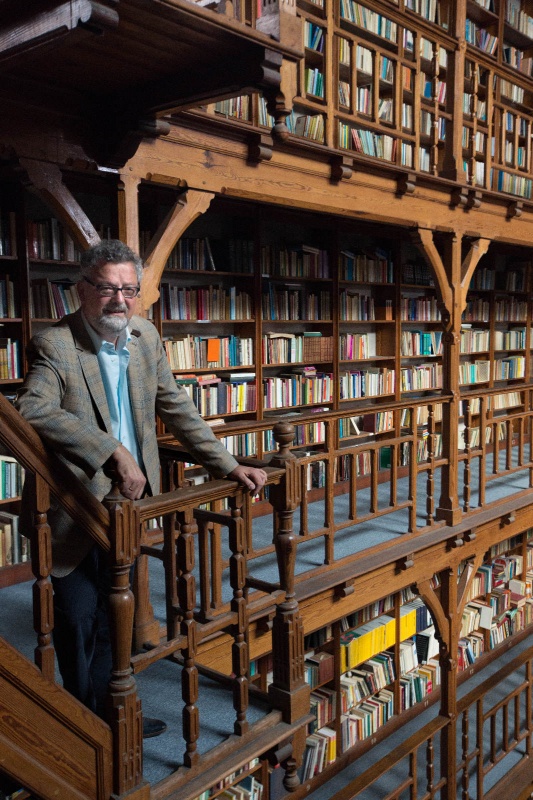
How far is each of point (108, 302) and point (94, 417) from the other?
333 millimetres

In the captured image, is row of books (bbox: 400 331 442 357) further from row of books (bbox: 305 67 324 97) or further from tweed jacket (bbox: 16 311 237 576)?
tweed jacket (bbox: 16 311 237 576)

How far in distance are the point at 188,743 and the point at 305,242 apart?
13.9 ft

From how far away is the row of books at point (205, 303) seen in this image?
4598 millimetres

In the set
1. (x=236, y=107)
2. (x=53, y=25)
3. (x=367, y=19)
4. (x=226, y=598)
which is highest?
(x=367, y=19)

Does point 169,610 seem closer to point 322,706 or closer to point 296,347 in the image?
point 322,706

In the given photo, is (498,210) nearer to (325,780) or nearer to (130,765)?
(325,780)

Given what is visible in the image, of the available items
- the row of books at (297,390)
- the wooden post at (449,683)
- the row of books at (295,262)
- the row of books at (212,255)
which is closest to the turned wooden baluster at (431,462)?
the wooden post at (449,683)

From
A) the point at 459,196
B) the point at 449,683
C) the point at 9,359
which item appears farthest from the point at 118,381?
the point at 449,683

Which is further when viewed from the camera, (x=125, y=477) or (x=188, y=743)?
(x=188, y=743)

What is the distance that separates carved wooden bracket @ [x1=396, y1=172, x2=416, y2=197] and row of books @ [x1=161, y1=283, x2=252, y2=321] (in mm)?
1254

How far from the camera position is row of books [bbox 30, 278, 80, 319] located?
394cm

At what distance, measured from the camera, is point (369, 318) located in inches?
241

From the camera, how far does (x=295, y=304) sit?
5445 mm

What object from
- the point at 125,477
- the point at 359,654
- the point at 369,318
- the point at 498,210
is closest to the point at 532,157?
the point at 498,210
